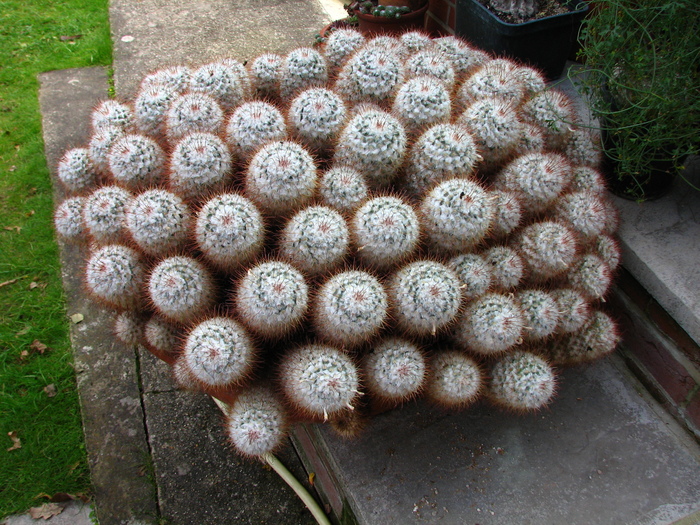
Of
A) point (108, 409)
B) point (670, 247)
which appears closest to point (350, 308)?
point (670, 247)

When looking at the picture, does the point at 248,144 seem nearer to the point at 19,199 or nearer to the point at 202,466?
the point at 202,466

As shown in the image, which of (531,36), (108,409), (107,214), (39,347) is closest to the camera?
(107,214)

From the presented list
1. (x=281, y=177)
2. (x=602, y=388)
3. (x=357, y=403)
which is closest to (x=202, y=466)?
(x=357, y=403)

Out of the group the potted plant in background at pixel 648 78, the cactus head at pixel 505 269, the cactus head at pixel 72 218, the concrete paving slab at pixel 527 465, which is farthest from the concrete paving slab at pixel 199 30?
the concrete paving slab at pixel 527 465

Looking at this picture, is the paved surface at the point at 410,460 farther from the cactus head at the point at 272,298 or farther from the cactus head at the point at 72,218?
the cactus head at the point at 72,218

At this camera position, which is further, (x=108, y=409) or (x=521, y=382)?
(x=108, y=409)

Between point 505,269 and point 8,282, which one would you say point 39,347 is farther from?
point 505,269
